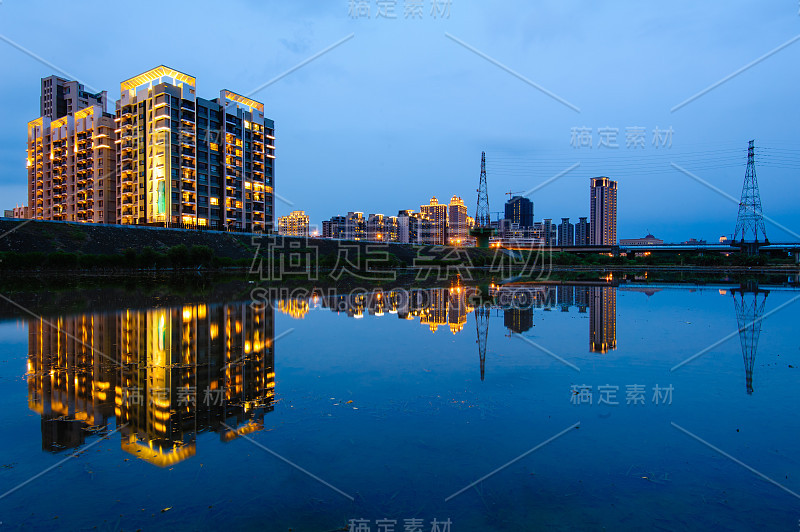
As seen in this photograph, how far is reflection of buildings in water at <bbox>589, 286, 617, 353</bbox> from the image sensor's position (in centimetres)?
1792

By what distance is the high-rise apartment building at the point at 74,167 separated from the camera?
12369 centimetres

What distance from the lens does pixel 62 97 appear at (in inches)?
6206

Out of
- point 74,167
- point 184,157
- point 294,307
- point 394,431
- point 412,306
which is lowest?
point 394,431

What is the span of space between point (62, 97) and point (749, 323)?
20133 cm

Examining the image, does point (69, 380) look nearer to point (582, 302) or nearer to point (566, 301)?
point (566, 301)

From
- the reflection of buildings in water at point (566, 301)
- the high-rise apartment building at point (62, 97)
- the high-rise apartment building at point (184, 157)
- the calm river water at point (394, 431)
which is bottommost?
the calm river water at point (394, 431)

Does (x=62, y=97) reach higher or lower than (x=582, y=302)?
higher

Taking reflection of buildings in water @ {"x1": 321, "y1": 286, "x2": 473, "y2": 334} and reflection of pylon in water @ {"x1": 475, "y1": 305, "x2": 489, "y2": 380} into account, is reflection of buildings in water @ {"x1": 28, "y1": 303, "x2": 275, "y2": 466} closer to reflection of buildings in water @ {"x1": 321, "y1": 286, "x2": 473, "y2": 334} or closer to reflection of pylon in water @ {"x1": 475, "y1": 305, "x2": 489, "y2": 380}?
reflection of pylon in water @ {"x1": 475, "y1": 305, "x2": 489, "y2": 380}

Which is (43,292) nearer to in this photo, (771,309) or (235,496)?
(235,496)

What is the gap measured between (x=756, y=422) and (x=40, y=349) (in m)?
21.6

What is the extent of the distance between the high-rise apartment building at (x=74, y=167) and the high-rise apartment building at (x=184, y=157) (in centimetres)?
458

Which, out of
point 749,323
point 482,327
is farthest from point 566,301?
point 482,327

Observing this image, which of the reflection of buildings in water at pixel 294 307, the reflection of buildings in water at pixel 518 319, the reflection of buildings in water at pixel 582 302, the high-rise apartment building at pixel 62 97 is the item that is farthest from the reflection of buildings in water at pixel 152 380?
the high-rise apartment building at pixel 62 97

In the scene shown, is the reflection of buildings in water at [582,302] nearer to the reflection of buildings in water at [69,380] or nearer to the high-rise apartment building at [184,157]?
the reflection of buildings in water at [69,380]
